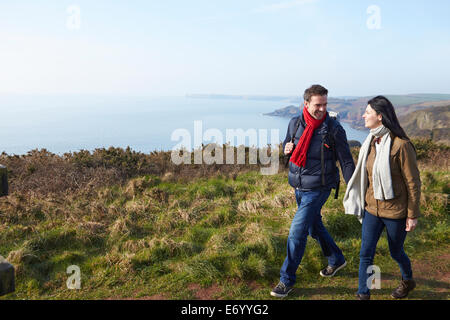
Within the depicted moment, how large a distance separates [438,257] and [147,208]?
457 cm

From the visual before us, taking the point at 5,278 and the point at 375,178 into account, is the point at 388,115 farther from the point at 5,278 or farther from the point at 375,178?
the point at 5,278

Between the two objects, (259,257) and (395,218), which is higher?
(395,218)

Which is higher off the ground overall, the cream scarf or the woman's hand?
the cream scarf

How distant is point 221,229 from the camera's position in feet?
17.5

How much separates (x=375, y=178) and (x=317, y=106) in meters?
0.92

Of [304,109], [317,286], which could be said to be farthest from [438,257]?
[304,109]

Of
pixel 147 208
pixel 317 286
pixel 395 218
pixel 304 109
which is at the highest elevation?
pixel 304 109

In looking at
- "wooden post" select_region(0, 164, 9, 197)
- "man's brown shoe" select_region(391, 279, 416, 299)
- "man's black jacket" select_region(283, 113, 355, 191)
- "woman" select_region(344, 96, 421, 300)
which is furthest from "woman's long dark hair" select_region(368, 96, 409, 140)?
"wooden post" select_region(0, 164, 9, 197)

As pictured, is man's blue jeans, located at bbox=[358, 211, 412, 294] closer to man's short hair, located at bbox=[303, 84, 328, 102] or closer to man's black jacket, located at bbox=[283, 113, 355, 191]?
man's black jacket, located at bbox=[283, 113, 355, 191]

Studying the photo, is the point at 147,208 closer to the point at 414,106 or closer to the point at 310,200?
the point at 310,200

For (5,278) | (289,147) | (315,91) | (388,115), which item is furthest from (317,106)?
(5,278)

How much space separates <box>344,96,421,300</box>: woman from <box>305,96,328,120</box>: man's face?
0.43 m

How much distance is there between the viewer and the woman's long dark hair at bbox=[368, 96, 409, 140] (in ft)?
10.1

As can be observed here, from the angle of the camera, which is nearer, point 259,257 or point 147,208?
point 259,257
